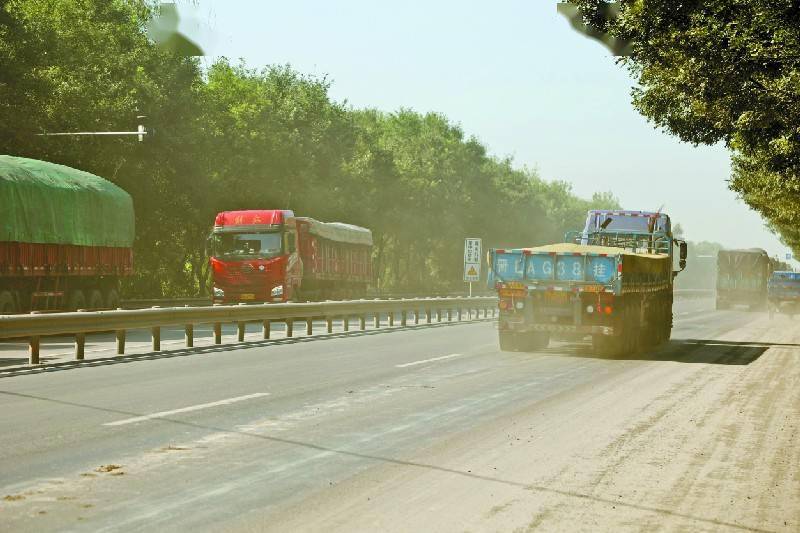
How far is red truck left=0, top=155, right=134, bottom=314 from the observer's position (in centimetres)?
2617

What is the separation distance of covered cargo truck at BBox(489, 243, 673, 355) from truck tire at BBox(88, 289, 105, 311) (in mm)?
12979

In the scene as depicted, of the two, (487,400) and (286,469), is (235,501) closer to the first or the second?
(286,469)

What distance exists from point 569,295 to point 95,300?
49.0 feet

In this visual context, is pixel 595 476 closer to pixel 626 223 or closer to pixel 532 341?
pixel 532 341

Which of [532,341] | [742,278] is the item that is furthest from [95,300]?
[742,278]

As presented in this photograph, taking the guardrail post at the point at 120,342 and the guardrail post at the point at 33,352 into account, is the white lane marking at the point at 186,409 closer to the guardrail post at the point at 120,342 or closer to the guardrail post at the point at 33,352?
the guardrail post at the point at 33,352

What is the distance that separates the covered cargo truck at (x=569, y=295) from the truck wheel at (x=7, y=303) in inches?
452

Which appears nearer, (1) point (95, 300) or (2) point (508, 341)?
(2) point (508, 341)

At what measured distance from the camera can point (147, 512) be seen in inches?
263

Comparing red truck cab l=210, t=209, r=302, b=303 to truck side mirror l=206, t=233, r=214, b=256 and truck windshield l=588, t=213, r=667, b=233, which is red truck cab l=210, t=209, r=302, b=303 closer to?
truck side mirror l=206, t=233, r=214, b=256

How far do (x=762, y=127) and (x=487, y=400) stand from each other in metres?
9.83

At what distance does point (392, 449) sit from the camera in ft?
30.5

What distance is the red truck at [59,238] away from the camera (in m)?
26.2

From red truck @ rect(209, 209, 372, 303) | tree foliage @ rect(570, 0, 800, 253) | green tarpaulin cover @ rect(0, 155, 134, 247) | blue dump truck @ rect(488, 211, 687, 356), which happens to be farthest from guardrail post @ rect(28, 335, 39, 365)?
red truck @ rect(209, 209, 372, 303)
